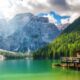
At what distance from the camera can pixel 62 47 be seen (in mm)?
19484

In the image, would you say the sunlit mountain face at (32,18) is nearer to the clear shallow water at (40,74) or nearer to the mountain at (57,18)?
the mountain at (57,18)

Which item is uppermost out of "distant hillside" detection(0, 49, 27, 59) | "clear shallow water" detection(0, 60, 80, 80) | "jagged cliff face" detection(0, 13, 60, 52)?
"jagged cliff face" detection(0, 13, 60, 52)

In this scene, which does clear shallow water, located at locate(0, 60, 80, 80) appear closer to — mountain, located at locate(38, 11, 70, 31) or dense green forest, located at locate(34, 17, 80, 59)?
dense green forest, located at locate(34, 17, 80, 59)

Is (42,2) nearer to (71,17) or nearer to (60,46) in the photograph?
(71,17)

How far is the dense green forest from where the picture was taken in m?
19.0

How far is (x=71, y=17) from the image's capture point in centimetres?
1727

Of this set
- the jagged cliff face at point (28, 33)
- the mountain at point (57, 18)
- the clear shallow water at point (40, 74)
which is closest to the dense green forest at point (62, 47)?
the jagged cliff face at point (28, 33)

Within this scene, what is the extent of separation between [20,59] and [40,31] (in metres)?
2.09

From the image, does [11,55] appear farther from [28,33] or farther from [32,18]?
[32,18]

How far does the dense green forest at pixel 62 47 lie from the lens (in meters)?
19.0

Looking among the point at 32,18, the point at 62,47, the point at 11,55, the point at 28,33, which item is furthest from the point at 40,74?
the point at 11,55

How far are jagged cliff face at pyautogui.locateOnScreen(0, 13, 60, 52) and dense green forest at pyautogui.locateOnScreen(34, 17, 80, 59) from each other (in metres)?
0.36

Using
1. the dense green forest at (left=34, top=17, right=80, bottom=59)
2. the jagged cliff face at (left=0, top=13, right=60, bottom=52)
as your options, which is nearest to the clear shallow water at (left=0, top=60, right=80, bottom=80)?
the dense green forest at (left=34, top=17, right=80, bottom=59)

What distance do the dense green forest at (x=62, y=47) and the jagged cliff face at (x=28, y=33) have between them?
0.36 m
